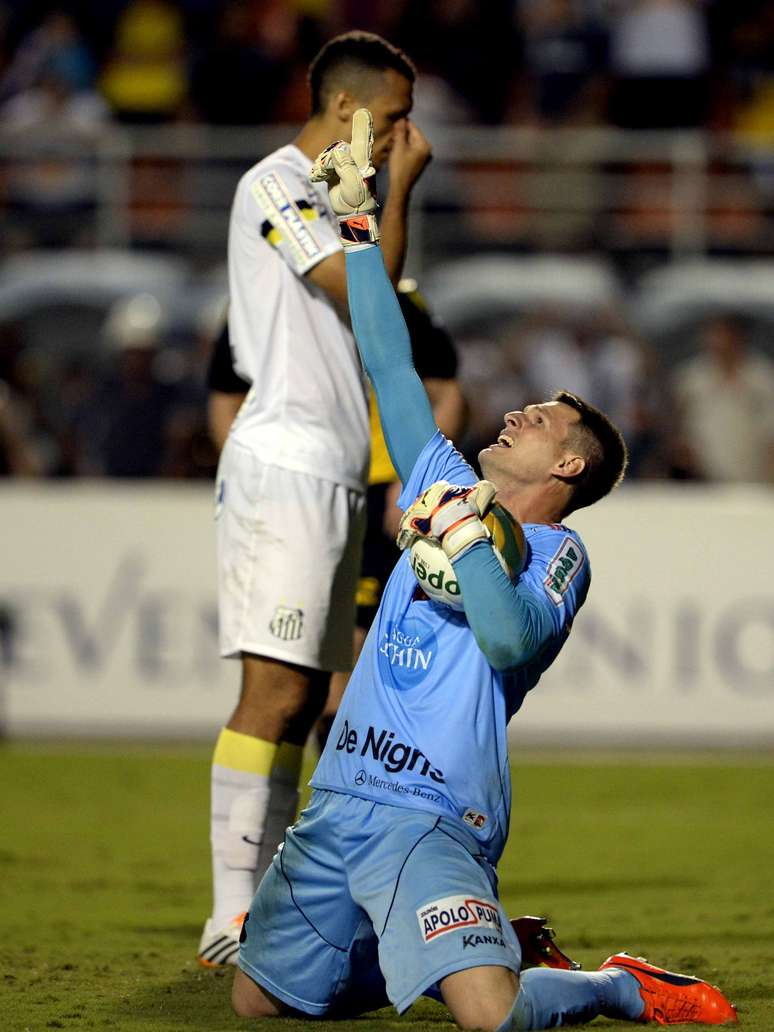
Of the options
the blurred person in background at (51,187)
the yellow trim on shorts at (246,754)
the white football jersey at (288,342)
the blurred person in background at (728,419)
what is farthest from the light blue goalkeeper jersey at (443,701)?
the blurred person in background at (51,187)

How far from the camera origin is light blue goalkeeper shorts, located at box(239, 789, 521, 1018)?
417 centimetres

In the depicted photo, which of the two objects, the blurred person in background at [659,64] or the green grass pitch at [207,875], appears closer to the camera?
the green grass pitch at [207,875]

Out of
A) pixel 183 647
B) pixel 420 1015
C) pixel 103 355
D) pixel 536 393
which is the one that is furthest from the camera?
pixel 103 355

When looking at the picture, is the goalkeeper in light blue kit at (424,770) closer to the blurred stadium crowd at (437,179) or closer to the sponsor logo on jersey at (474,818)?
the sponsor logo on jersey at (474,818)

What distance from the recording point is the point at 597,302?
13195 mm

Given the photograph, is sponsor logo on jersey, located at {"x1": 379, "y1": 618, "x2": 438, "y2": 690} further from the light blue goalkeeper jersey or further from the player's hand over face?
the player's hand over face

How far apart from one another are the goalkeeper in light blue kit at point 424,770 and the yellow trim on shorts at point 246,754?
907 millimetres

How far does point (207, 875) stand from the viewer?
24.1 ft

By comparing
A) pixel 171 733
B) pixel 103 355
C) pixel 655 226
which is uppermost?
pixel 655 226

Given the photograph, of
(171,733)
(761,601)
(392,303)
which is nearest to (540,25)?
(761,601)

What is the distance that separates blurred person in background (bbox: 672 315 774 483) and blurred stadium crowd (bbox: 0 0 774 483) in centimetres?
1

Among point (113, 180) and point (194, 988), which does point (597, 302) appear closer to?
point (113, 180)

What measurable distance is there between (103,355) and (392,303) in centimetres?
918

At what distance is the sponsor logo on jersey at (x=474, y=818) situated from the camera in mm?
4406
